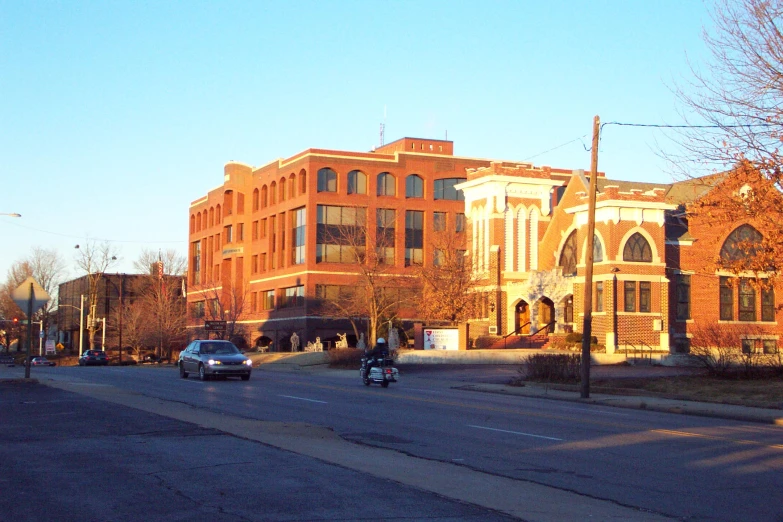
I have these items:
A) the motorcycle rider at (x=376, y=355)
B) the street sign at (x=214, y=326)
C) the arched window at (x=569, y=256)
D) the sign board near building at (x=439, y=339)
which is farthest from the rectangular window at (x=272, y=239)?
the motorcycle rider at (x=376, y=355)

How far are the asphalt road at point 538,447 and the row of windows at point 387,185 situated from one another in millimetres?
53585

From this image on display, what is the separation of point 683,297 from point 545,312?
8.44 m

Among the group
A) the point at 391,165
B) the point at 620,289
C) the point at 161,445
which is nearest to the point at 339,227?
the point at 391,165

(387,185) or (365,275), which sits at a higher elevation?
(387,185)

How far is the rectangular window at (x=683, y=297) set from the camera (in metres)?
53.0

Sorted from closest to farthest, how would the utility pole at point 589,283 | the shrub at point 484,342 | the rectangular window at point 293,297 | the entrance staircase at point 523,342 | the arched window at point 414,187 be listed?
the utility pole at point 589,283 < the entrance staircase at point 523,342 < the shrub at point 484,342 < the rectangular window at point 293,297 < the arched window at point 414,187

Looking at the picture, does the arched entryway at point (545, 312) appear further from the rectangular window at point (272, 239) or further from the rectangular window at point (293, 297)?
the rectangular window at point (272, 239)

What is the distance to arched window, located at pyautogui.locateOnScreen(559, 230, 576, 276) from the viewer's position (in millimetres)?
55000

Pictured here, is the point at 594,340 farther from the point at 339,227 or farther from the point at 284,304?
the point at 284,304

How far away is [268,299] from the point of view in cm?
8469

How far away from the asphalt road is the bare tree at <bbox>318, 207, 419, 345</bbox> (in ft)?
91.9

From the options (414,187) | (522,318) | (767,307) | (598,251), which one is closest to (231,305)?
(414,187)

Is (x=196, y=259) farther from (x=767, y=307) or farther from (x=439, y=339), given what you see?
(x=767, y=307)

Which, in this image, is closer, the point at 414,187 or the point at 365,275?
the point at 365,275
